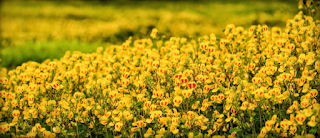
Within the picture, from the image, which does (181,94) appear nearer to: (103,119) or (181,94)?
(181,94)

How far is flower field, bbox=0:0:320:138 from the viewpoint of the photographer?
2.79 m

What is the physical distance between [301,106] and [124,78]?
5.50ft

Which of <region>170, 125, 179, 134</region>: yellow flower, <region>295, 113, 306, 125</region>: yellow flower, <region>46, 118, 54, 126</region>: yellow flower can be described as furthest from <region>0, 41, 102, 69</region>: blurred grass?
<region>295, 113, 306, 125</region>: yellow flower

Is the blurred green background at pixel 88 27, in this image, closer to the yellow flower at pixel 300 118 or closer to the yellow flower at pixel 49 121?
the yellow flower at pixel 49 121


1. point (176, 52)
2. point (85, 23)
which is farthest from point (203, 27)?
point (176, 52)

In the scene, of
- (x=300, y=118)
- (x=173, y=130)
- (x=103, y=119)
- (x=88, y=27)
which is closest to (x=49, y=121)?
(x=103, y=119)

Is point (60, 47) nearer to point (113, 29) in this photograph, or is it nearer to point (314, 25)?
point (113, 29)

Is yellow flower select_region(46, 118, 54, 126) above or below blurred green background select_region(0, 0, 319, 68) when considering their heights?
below

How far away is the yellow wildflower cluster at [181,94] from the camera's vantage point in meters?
2.79

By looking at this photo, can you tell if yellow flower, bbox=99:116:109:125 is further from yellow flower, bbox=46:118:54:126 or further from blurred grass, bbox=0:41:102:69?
blurred grass, bbox=0:41:102:69

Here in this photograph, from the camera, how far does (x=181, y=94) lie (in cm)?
311

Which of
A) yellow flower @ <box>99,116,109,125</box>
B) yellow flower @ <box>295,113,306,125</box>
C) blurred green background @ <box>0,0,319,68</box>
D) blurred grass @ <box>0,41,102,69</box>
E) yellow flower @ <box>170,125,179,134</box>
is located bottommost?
yellow flower @ <box>170,125,179,134</box>

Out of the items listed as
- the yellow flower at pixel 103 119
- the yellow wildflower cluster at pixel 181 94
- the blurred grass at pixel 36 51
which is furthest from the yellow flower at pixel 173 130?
the blurred grass at pixel 36 51

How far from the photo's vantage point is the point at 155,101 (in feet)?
10.6
